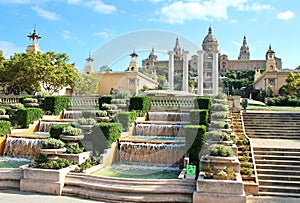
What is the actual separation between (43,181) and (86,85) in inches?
1213

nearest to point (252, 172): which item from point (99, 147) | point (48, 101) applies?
point (99, 147)

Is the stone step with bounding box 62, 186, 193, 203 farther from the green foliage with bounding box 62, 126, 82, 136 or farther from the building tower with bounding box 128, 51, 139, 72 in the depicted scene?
the building tower with bounding box 128, 51, 139, 72

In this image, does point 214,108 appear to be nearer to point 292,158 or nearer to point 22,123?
point 292,158

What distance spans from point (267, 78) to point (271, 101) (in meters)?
15.1

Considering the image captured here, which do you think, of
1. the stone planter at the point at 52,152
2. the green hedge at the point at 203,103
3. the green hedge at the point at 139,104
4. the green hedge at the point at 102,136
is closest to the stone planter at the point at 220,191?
the stone planter at the point at 52,152

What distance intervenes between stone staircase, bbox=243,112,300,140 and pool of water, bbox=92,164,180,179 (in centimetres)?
562

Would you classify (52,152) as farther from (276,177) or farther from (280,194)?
(276,177)

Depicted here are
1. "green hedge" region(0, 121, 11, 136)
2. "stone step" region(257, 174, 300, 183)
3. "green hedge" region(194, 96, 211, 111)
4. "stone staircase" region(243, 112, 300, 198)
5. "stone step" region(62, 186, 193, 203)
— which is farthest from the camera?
"green hedge" region(194, 96, 211, 111)

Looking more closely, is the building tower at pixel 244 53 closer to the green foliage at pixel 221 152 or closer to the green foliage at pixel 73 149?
the green foliage at pixel 73 149

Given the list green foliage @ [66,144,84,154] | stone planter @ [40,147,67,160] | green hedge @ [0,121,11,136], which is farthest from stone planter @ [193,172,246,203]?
green hedge @ [0,121,11,136]

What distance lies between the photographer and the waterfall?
13.1 m

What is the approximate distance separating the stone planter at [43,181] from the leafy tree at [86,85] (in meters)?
→ 28.1

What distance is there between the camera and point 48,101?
20234 mm

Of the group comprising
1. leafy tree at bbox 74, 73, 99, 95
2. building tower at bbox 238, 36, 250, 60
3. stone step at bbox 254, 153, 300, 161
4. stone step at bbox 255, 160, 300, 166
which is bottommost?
stone step at bbox 255, 160, 300, 166
